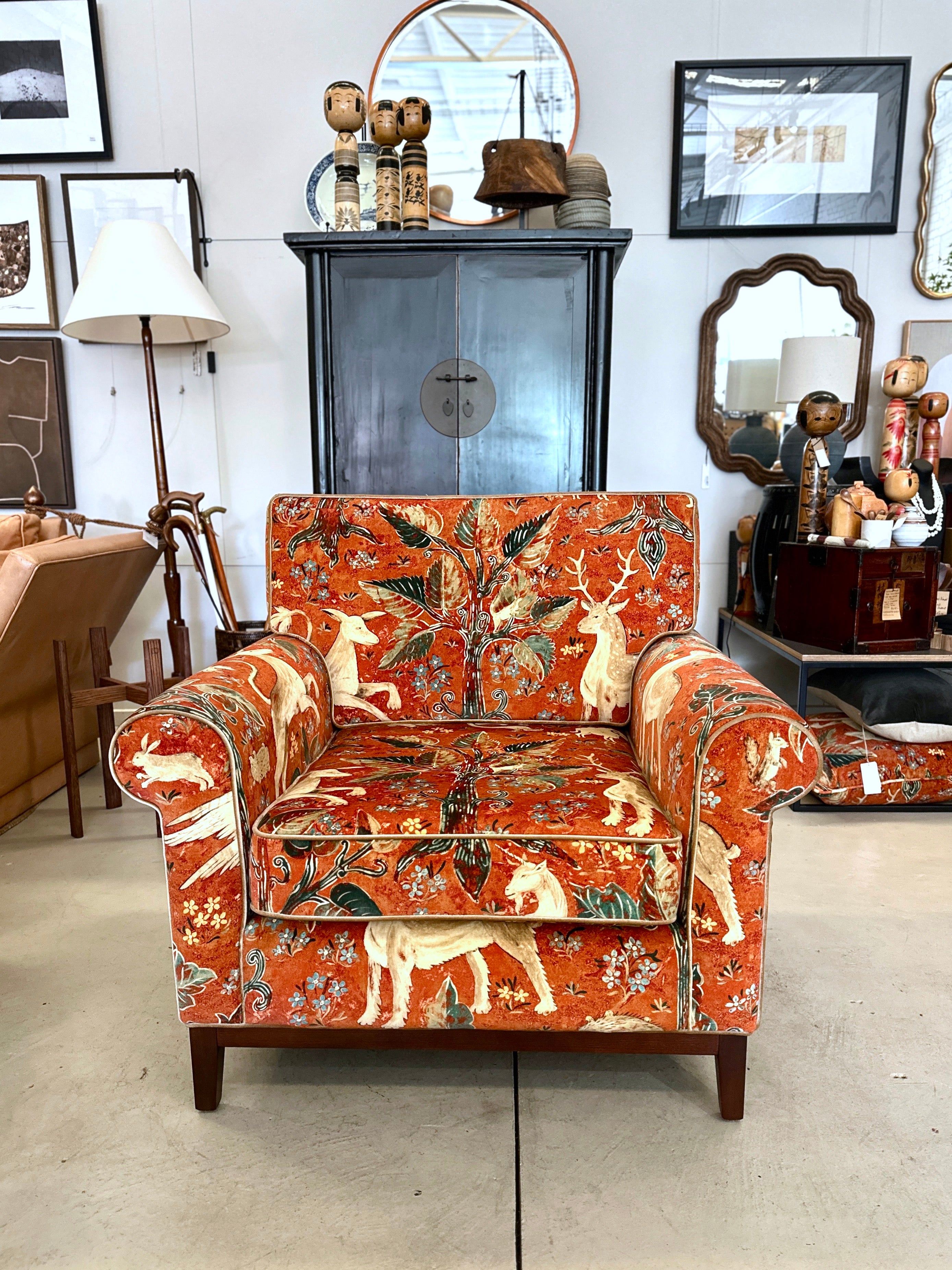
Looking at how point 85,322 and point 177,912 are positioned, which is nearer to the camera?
point 177,912

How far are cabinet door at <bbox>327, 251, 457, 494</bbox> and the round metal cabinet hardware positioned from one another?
22 mm

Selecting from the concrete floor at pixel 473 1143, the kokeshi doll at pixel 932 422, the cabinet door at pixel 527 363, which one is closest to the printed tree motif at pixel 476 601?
the concrete floor at pixel 473 1143

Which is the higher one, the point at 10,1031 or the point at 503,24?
the point at 503,24

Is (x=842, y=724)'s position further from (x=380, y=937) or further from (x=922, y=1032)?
(x=380, y=937)

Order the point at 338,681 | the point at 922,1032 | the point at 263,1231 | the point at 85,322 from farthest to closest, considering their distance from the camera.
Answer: the point at 85,322 < the point at 338,681 < the point at 922,1032 < the point at 263,1231

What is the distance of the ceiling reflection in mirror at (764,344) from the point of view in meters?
3.13

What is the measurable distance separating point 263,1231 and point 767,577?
8.08ft

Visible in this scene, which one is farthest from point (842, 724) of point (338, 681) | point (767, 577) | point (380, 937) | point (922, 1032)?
point (380, 937)

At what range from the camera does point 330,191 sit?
10.0 feet

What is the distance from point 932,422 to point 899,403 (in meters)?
0.18

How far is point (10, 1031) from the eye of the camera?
1.50 meters

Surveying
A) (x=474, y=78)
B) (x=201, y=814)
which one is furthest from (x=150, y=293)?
(x=201, y=814)

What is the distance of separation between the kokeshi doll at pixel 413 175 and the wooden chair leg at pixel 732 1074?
2.29m

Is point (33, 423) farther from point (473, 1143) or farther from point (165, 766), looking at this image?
point (473, 1143)
